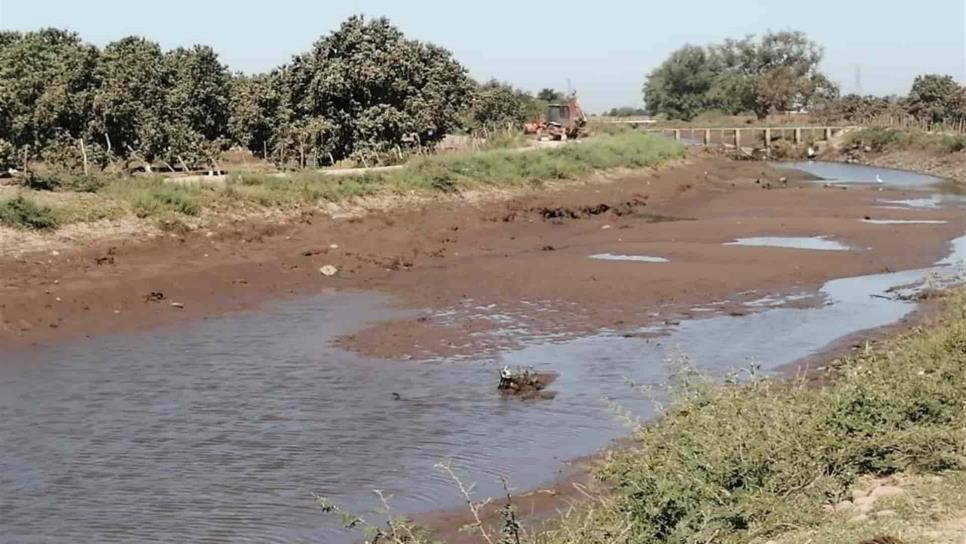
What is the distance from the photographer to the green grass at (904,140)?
60.7 meters

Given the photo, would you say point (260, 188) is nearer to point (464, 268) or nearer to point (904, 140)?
point (464, 268)

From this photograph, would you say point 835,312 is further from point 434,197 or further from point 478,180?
point 478,180

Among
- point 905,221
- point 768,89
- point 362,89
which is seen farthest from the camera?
point 768,89

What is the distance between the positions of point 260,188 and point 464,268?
5.99m

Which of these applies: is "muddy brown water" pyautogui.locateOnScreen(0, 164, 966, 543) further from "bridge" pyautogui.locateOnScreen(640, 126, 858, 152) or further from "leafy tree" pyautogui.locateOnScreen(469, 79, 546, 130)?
"bridge" pyautogui.locateOnScreen(640, 126, 858, 152)

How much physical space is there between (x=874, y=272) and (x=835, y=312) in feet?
16.3

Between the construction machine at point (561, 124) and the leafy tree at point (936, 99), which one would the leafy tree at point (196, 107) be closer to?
the construction machine at point (561, 124)

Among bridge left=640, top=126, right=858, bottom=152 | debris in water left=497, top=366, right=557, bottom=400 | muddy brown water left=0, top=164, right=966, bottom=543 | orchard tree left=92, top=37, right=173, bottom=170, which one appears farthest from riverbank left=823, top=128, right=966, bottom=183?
debris in water left=497, top=366, right=557, bottom=400

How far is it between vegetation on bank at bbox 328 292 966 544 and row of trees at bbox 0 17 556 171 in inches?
850

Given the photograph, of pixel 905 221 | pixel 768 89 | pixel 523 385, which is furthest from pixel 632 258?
pixel 768 89

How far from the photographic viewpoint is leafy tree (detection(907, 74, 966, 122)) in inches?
3039

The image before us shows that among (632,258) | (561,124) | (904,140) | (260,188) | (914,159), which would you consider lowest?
(914,159)

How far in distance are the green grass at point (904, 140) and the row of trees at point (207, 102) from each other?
101 ft

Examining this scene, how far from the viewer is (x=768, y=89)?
10319 centimetres
